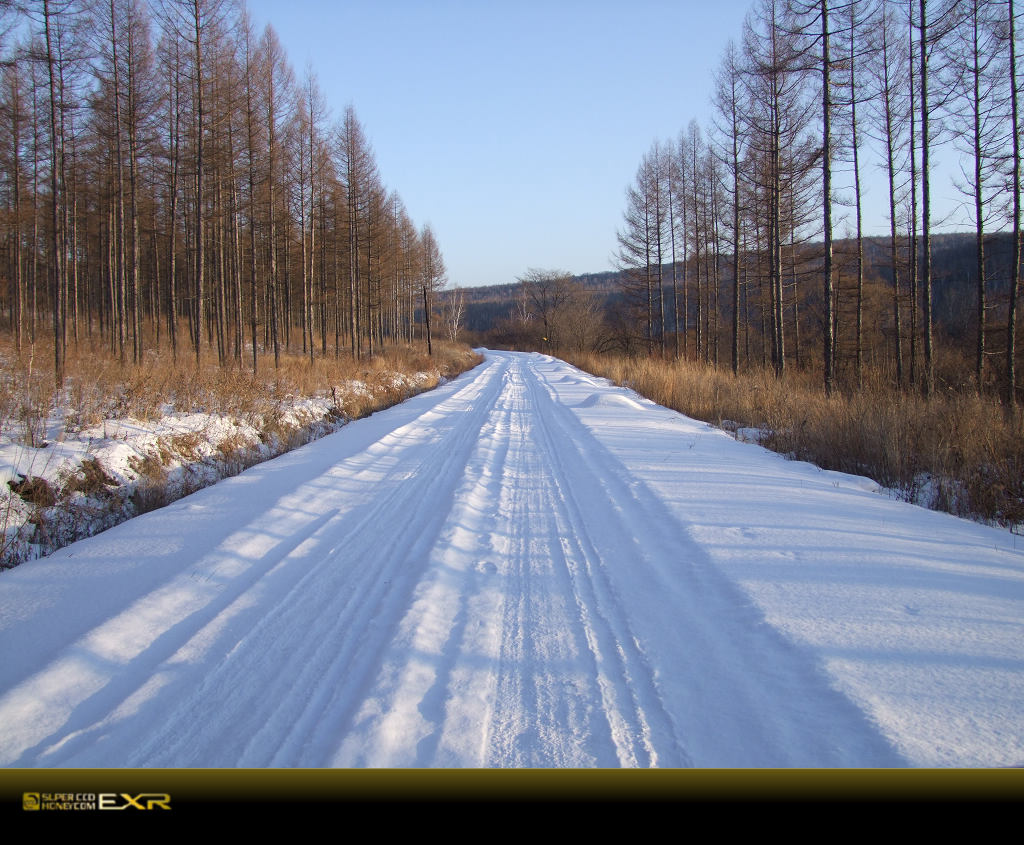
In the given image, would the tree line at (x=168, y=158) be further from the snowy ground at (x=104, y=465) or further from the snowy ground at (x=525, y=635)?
the snowy ground at (x=525, y=635)

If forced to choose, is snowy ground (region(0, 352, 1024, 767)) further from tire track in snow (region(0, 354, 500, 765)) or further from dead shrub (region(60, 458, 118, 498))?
dead shrub (region(60, 458, 118, 498))

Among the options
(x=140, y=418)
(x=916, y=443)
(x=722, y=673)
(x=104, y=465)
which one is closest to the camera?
(x=722, y=673)

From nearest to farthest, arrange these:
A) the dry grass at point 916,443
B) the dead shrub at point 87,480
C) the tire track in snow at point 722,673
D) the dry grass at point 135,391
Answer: the tire track in snow at point 722,673 → the dry grass at point 916,443 → the dead shrub at point 87,480 → the dry grass at point 135,391

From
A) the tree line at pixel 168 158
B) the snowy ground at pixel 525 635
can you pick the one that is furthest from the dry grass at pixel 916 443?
the tree line at pixel 168 158

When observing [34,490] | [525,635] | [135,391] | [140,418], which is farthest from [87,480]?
[525,635]

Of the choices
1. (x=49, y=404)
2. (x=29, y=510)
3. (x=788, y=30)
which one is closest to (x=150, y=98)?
(x=49, y=404)

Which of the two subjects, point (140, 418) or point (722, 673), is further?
point (140, 418)

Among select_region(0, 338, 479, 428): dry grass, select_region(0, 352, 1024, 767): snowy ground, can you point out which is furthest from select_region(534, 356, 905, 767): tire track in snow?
select_region(0, 338, 479, 428): dry grass

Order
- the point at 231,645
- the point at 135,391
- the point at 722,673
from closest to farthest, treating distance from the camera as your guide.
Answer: the point at 722,673 → the point at 231,645 → the point at 135,391

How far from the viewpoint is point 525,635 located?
3305 mm

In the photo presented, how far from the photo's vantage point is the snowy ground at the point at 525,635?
7.58 ft

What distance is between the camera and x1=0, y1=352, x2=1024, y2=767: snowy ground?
7.58ft

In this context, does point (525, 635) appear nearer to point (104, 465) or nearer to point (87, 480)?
point (87, 480)

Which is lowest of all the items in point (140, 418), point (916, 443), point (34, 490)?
point (34, 490)
